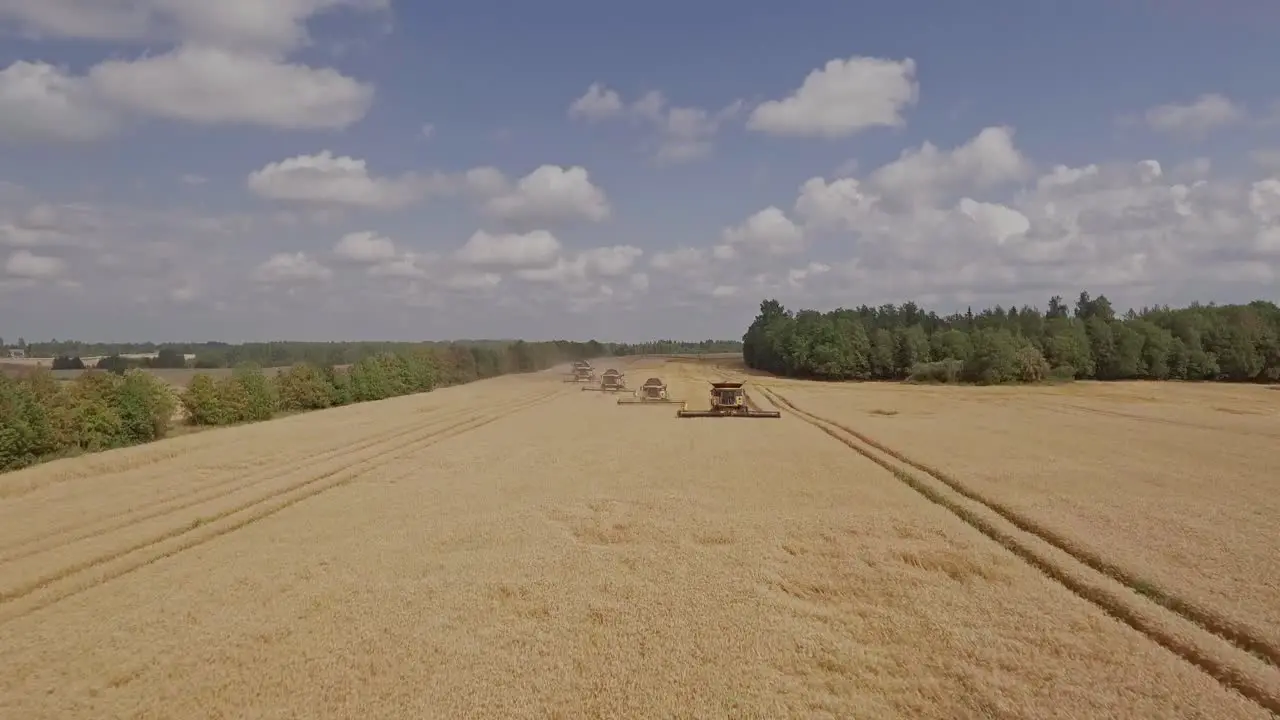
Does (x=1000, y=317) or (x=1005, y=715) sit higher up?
(x=1000, y=317)

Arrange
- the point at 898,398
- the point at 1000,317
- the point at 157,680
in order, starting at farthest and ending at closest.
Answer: the point at 1000,317
the point at 898,398
the point at 157,680

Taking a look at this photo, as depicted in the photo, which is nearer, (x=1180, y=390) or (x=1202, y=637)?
(x=1202, y=637)

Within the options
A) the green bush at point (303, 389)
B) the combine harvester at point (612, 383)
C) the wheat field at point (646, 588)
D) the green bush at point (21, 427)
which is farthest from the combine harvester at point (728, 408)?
the green bush at point (303, 389)

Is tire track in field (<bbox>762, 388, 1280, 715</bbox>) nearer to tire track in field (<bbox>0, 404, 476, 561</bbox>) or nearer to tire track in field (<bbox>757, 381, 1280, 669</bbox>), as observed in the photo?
tire track in field (<bbox>757, 381, 1280, 669</bbox>)

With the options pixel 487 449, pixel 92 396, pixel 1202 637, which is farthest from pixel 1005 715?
pixel 92 396

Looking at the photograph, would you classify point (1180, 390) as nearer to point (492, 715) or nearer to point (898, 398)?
point (898, 398)
